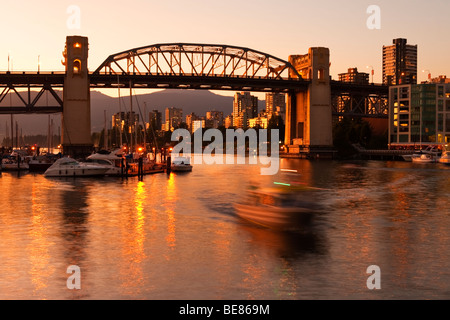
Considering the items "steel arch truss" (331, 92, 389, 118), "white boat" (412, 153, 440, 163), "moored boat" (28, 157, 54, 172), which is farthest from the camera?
"steel arch truss" (331, 92, 389, 118)

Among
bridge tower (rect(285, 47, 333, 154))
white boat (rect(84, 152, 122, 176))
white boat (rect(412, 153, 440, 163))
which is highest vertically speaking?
bridge tower (rect(285, 47, 333, 154))

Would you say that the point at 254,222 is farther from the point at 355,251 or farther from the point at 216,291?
the point at 216,291

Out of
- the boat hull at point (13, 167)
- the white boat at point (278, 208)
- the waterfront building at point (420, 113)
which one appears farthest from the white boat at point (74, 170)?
the waterfront building at point (420, 113)

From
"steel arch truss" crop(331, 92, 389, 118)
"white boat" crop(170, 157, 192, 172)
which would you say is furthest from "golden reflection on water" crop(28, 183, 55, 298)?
"steel arch truss" crop(331, 92, 389, 118)

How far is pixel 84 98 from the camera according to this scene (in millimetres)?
115688

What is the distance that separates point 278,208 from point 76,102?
8579 centimetres

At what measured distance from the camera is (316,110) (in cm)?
14012

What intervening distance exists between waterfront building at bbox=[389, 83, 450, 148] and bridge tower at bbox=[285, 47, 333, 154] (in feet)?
144

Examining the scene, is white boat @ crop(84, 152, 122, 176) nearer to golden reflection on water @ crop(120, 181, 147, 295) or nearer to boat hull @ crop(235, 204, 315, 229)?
golden reflection on water @ crop(120, 181, 147, 295)

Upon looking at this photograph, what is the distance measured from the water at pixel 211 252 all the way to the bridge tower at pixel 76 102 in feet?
243

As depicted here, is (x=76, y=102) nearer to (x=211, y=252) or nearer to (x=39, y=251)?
(x=39, y=251)

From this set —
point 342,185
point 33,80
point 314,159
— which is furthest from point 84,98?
point 342,185

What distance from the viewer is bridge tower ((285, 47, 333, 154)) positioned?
14012 cm

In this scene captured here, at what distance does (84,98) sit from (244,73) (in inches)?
1753
